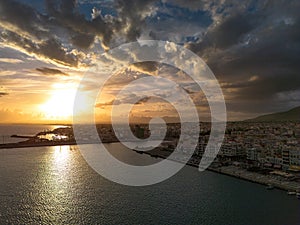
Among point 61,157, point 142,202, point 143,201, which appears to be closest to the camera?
point 142,202

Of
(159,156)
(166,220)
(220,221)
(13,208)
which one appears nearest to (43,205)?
(13,208)

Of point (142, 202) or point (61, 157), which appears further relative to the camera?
point (61, 157)

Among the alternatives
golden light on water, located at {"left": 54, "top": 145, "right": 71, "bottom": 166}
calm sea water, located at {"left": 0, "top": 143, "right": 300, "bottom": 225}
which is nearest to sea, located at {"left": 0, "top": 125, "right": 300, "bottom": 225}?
calm sea water, located at {"left": 0, "top": 143, "right": 300, "bottom": 225}

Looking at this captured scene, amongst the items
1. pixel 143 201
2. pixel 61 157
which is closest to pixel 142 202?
pixel 143 201

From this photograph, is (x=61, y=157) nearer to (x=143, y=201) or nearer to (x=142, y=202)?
(x=143, y=201)

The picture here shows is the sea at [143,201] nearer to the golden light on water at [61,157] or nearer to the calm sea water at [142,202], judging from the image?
the calm sea water at [142,202]

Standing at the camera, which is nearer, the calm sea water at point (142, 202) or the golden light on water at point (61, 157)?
the calm sea water at point (142, 202)

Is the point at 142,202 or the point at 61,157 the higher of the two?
the point at 61,157

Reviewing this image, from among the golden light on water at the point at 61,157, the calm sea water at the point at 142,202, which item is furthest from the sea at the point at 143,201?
the golden light on water at the point at 61,157
